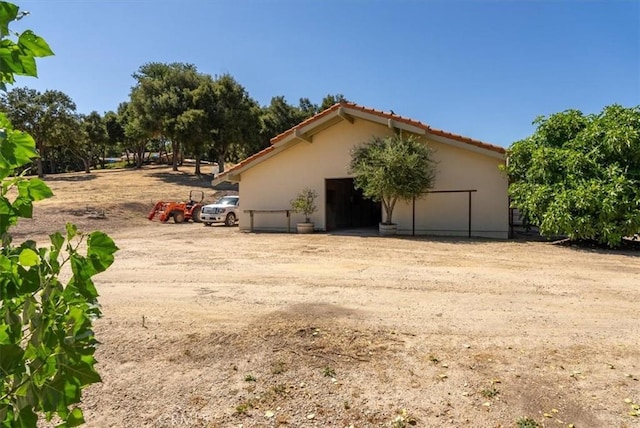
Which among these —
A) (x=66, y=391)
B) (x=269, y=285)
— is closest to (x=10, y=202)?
(x=66, y=391)

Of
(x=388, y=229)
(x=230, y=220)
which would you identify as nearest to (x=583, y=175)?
(x=388, y=229)

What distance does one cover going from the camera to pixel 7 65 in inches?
46.7

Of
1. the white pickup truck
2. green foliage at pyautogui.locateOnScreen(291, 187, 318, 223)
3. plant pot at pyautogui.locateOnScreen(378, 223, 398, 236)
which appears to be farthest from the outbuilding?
the white pickup truck

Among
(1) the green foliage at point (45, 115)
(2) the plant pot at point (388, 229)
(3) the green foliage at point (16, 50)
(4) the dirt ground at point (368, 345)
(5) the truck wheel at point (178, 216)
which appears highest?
(1) the green foliage at point (45, 115)

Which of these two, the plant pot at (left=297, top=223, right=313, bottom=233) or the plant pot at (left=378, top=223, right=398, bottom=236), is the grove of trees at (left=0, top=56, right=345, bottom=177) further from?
the plant pot at (left=378, top=223, right=398, bottom=236)

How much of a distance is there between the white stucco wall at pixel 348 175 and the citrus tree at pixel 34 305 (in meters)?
14.7

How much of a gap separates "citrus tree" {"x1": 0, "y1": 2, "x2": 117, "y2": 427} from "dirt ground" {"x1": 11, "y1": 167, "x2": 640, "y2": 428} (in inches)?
73.9

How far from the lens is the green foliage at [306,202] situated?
16625mm

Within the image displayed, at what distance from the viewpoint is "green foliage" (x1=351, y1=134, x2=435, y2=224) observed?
1386 cm

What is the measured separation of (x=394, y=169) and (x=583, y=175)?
17.9 feet

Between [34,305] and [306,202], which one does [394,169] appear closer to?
[306,202]

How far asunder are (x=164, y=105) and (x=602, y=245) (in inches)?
1296

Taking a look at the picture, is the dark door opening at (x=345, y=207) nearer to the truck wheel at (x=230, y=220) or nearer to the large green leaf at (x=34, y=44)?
the truck wheel at (x=230, y=220)

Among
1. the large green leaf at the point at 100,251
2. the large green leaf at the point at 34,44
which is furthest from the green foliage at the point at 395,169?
the large green leaf at the point at 34,44
